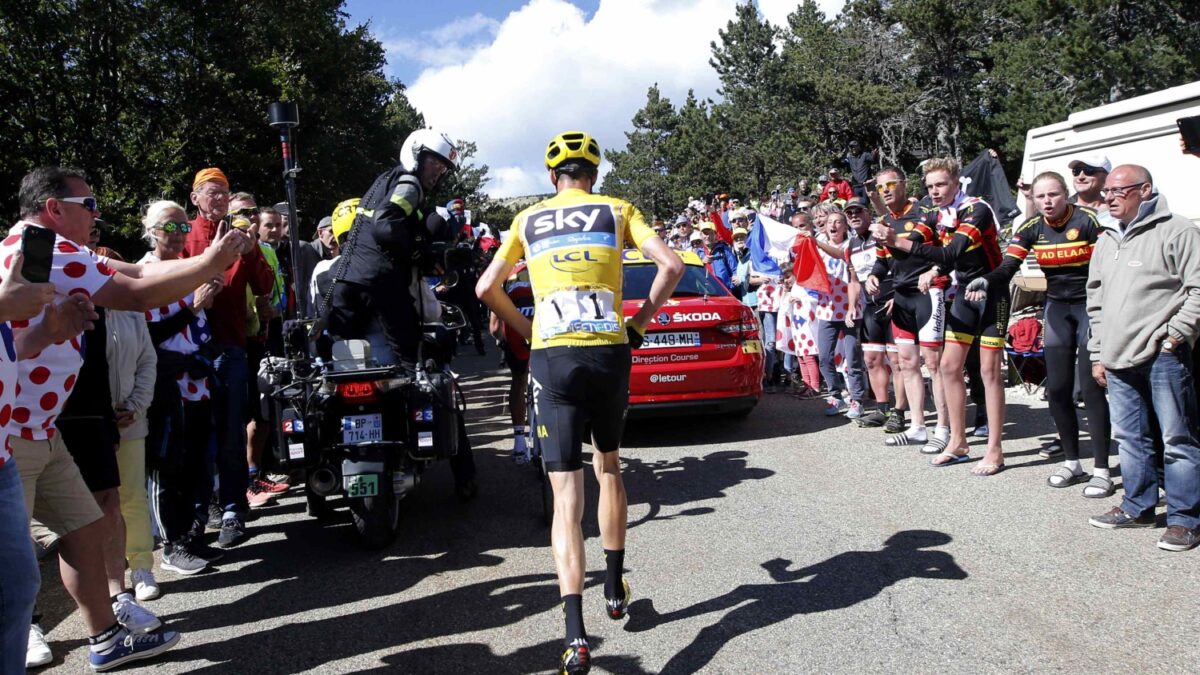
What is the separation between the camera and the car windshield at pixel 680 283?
27.2ft

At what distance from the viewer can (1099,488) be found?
563 centimetres

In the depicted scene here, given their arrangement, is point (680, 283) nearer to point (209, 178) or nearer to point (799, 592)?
point (209, 178)

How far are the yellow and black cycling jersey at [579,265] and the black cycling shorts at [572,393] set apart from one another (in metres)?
0.06

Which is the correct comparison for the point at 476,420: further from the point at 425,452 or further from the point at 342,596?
the point at 342,596

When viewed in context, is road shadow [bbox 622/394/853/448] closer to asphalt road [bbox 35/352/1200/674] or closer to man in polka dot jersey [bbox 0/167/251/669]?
asphalt road [bbox 35/352/1200/674]

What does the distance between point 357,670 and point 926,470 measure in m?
4.47

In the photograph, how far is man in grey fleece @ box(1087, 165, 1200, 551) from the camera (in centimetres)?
473

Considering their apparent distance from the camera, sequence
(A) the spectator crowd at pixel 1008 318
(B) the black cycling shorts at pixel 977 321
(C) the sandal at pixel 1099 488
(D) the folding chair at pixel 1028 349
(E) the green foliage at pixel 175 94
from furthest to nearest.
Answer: (E) the green foliage at pixel 175 94 < (D) the folding chair at pixel 1028 349 < (B) the black cycling shorts at pixel 977 321 < (C) the sandal at pixel 1099 488 < (A) the spectator crowd at pixel 1008 318

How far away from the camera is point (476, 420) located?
9.88m

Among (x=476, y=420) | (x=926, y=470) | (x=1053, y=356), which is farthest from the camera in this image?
(x=476, y=420)

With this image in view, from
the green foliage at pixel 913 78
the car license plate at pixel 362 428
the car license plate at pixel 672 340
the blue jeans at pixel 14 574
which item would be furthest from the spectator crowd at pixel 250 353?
the green foliage at pixel 913 78

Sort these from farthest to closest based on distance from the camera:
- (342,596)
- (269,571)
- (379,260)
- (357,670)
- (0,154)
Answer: (0,154) → (379,260) → (269,571) → (342,596) → (357,670)

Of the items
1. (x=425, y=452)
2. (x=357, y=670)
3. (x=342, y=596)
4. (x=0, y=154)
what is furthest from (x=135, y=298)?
(x=0, y=154)

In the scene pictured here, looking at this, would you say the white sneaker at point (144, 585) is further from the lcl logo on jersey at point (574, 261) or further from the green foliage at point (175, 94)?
the green foliage at point (175, 94)
